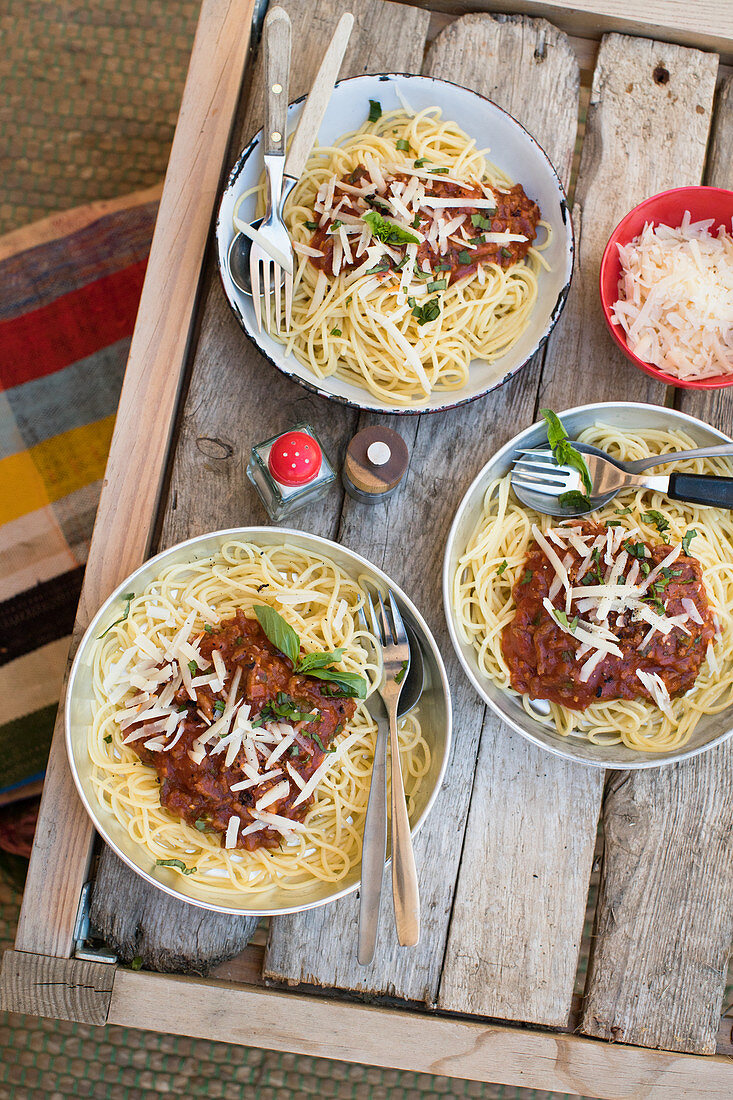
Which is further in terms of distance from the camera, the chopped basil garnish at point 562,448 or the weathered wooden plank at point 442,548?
the weathered wooden plank at point 442,548

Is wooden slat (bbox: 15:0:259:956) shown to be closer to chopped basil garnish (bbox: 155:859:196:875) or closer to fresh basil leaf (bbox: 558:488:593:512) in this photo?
chopped basil garnish (bbox: 155:859:196:875)

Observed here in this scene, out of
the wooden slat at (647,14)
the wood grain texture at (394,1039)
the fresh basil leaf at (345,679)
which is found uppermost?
the wooden slat at (647,14)

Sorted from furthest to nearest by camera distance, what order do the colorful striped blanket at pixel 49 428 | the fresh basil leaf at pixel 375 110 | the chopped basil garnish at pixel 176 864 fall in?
1. the colorful striped blanket at pixel 49 428
2. the fresh basil leaf at pixel 375 110
3. the chopped basil garnish at pixel 176 864

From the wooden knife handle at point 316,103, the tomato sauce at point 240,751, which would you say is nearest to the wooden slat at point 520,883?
the tomato sauce at point 240,751

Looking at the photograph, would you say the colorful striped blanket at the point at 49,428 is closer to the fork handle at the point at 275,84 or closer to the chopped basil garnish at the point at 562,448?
the fork handle at the point at 275,84

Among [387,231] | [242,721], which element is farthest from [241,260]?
[242,721]

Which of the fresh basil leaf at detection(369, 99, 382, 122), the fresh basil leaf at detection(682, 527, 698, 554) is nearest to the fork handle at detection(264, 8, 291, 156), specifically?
the fresh basil leaf at detection(369, 99, 382, 122)

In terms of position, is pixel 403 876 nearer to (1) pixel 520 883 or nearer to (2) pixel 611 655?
(1) pixel 520 883
